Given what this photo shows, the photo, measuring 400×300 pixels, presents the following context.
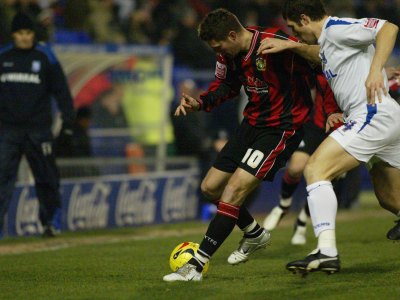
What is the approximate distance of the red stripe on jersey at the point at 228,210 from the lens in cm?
809

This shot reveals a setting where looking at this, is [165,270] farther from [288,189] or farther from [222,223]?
[288,189]

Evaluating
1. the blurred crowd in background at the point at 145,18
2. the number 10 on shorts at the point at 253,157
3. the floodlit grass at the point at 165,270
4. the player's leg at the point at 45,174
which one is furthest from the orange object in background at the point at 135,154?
the number 10 on shorts at the point at 253,157

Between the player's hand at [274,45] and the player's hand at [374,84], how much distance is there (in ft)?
2.89

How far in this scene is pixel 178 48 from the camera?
19.4 m

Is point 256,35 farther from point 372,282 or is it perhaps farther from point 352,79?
point 372,282

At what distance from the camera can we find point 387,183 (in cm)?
846

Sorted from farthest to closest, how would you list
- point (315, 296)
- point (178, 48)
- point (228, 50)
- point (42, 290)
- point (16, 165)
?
point (178, 48), point (16, 165), point (228, 50), point (42, 290), point (315, 296)

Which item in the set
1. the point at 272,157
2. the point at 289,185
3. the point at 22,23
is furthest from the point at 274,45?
the point at 22,23

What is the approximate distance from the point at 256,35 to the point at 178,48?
36.3 ft

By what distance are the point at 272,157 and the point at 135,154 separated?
7989 millimetres

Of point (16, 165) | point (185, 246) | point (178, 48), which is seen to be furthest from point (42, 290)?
point (178, 48)

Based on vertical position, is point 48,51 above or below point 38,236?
above

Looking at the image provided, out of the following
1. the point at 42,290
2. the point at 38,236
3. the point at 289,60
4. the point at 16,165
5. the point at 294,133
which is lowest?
the point at 38,236

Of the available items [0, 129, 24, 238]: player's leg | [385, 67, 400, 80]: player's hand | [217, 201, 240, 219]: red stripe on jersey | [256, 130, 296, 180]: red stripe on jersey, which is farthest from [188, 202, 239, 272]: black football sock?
[0, 129, 24, 238]: player's leg
